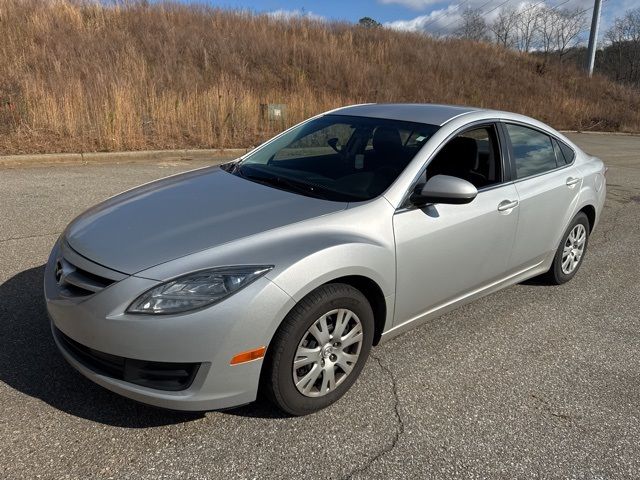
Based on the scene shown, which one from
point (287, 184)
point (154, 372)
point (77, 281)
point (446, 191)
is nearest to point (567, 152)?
point (446, 191)

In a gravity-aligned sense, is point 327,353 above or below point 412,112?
below

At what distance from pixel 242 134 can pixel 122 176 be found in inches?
176

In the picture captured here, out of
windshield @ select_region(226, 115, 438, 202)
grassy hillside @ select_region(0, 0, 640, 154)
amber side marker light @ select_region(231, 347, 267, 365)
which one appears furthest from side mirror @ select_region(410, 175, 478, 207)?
grassy hillside @ select_region(0, 0, 640, 154)

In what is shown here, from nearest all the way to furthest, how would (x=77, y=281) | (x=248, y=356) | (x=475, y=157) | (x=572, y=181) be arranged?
(x=248, y=356)
(x=77, y=281)
(x=475, y=157)
(x=572, y=181)

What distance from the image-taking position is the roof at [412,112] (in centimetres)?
343

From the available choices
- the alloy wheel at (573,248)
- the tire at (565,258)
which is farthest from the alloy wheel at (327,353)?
the alloy wheel at (573,248)

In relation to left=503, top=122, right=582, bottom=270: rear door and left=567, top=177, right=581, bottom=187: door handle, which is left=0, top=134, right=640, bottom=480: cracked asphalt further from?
left=567, top=177, right=581, bottom=187: door handle

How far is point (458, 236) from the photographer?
3.09m

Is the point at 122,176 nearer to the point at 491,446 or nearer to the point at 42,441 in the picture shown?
the point at 42,441

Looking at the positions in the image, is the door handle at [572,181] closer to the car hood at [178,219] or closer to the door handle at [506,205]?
the door handle at [506,205]

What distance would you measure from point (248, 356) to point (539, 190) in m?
2.64

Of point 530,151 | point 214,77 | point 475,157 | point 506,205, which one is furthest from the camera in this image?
point 214,77

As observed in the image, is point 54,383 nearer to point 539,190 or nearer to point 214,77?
point 539,190

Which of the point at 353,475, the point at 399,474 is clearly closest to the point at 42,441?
the point at 353,475
